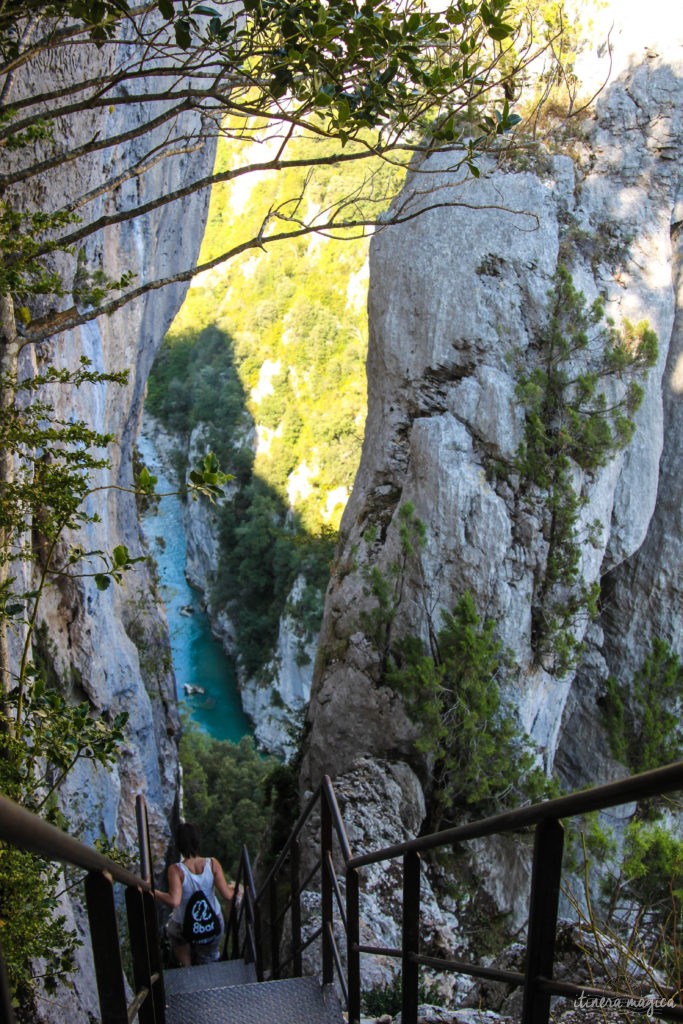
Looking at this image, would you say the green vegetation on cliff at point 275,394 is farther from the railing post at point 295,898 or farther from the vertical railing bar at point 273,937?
the railing post at point 295,898

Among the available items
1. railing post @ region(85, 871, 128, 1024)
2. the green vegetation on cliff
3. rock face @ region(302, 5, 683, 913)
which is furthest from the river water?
railing post @ region(85, 871, 128, 1024)

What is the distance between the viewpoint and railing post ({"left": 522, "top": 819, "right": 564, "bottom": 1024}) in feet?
4.37

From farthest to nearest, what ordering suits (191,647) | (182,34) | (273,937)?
(191,647)
(273,937)
(182,34)

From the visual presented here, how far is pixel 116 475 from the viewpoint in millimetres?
11297

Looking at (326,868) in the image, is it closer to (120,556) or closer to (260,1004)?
(260,1004)

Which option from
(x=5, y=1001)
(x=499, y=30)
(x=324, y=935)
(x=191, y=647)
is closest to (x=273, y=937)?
(x=324, y=935)

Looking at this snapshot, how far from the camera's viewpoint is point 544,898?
133 centimetres

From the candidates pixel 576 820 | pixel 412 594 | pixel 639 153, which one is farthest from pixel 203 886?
pixel 639 153

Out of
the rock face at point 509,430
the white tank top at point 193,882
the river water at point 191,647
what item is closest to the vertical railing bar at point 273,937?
the white tank top at point 193,882

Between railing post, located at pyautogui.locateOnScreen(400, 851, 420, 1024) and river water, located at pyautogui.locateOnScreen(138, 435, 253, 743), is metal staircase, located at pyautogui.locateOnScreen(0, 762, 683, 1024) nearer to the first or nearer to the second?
railing post, located at pyautogui.locateOnScreen(400, 851, 420, 1024)

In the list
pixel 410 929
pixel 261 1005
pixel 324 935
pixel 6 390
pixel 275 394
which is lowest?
pixel 261 1005

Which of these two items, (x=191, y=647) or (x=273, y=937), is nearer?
(x=273, y=937)

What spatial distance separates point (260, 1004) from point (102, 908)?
81.1 inches

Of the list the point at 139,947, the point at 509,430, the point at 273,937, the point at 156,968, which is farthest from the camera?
the point at 509,430
